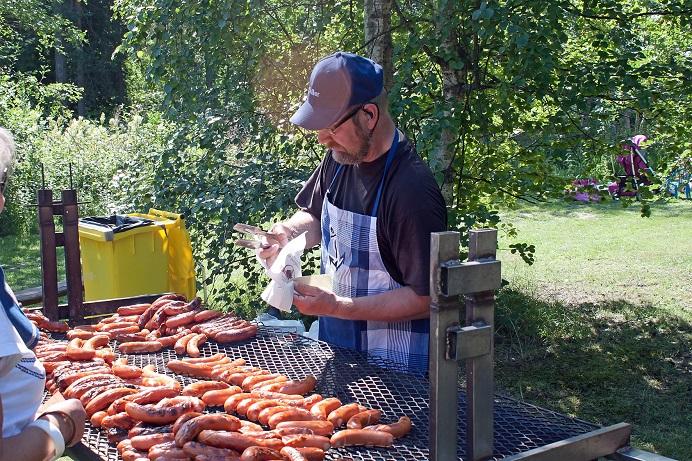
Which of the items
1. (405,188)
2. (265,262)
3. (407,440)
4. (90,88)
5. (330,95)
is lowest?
(407,440)

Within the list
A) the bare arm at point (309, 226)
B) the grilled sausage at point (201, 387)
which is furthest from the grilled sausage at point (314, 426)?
the bare arm at point (309, 226)

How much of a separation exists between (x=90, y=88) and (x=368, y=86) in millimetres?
31361

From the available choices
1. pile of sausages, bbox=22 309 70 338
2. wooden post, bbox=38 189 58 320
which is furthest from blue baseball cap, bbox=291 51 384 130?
wooden post, bbox=38 189 58 320

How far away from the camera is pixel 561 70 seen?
5.71 m

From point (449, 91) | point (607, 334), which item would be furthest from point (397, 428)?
point (607, 334)

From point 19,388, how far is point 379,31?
14.7 feet

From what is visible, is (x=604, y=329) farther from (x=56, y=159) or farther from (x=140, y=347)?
(x=56, y=159)

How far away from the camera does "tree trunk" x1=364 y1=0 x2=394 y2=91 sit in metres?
5.94

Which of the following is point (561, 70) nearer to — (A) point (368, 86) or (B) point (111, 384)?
(A) point (368, 86)

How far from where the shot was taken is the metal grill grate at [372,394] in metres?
2.42

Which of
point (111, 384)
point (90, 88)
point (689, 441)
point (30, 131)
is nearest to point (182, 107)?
point (111, 384)

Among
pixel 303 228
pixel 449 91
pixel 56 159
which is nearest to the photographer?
pixel 303 228

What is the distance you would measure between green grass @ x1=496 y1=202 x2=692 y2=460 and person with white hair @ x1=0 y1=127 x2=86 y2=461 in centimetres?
411

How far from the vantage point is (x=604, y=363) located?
658cm
